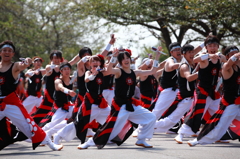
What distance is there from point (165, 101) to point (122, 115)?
7.29 feet

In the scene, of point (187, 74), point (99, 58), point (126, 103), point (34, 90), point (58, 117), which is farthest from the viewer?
point (34, 90)

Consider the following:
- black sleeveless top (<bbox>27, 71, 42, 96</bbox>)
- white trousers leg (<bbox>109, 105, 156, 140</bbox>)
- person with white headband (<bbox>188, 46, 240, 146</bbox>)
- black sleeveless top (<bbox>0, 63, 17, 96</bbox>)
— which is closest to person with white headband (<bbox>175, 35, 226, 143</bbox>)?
person with white headband (<bbox>188, 46, 240, 146</bbox>)

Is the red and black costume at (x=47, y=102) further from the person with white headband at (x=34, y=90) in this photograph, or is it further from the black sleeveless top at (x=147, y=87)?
the black sleeveless top at (x=147, y=87)

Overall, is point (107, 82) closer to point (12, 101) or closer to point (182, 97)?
point (182, 97)

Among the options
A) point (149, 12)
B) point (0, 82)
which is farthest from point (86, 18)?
point (0, 82)

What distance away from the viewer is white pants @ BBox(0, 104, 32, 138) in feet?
23.8

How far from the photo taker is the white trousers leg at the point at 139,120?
25.6 feet

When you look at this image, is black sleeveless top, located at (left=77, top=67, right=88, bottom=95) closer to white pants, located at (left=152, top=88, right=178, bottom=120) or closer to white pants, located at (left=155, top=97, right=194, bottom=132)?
white pants, located at (left=152, top=88, right=178, bottom=120)

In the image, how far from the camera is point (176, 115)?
9.20 m

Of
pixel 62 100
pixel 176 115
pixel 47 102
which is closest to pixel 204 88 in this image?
pixel 176 115

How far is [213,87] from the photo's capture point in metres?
8.72

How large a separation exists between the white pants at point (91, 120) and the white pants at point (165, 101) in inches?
62.4

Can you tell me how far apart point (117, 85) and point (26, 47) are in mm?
21346

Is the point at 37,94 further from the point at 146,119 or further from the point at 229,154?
the point at 229,154
